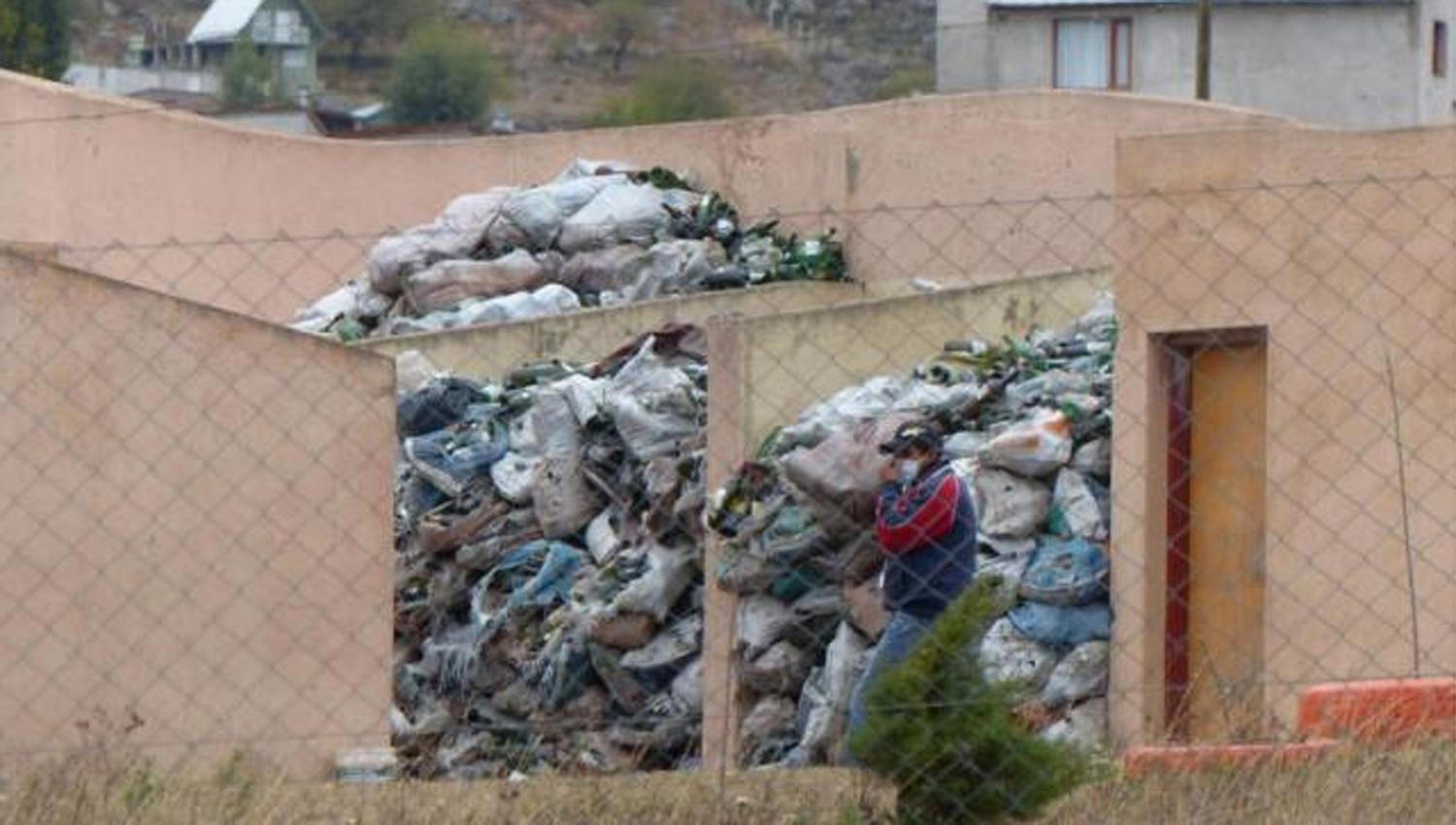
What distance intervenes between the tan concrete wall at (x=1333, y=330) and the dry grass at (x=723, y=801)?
10.7ft

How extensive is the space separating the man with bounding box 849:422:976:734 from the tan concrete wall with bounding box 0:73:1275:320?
599cm

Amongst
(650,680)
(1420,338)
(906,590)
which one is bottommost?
(650,680)

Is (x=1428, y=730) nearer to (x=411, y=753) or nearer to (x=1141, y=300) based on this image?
(x=1141, y=300)

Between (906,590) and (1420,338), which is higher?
(1420,338)

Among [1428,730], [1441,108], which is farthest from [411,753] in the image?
[1441,108]

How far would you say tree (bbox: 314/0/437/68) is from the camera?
7038cm

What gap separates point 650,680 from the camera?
1461 cm

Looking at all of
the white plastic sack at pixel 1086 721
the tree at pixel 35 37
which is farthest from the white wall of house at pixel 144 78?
the white plastic sack at pixel 1086 721

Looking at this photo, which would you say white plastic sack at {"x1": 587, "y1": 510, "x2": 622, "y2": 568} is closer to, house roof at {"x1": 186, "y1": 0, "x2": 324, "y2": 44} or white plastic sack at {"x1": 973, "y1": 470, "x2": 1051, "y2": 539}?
white plastic sack at {"x1": 973, "y1": 470, "x2": 1051, "y2": 539}

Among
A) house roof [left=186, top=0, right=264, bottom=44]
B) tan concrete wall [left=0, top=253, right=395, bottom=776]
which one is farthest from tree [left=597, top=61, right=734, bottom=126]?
tan concrete wall [left=0, top=253, right=395, bottom=776]

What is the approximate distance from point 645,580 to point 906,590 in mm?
3721

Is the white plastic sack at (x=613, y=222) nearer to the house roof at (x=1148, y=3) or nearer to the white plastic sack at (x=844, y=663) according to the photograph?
the white plastic sack at (x=844, y=663)

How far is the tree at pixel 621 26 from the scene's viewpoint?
6938cm

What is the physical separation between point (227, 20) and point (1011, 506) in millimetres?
54083
